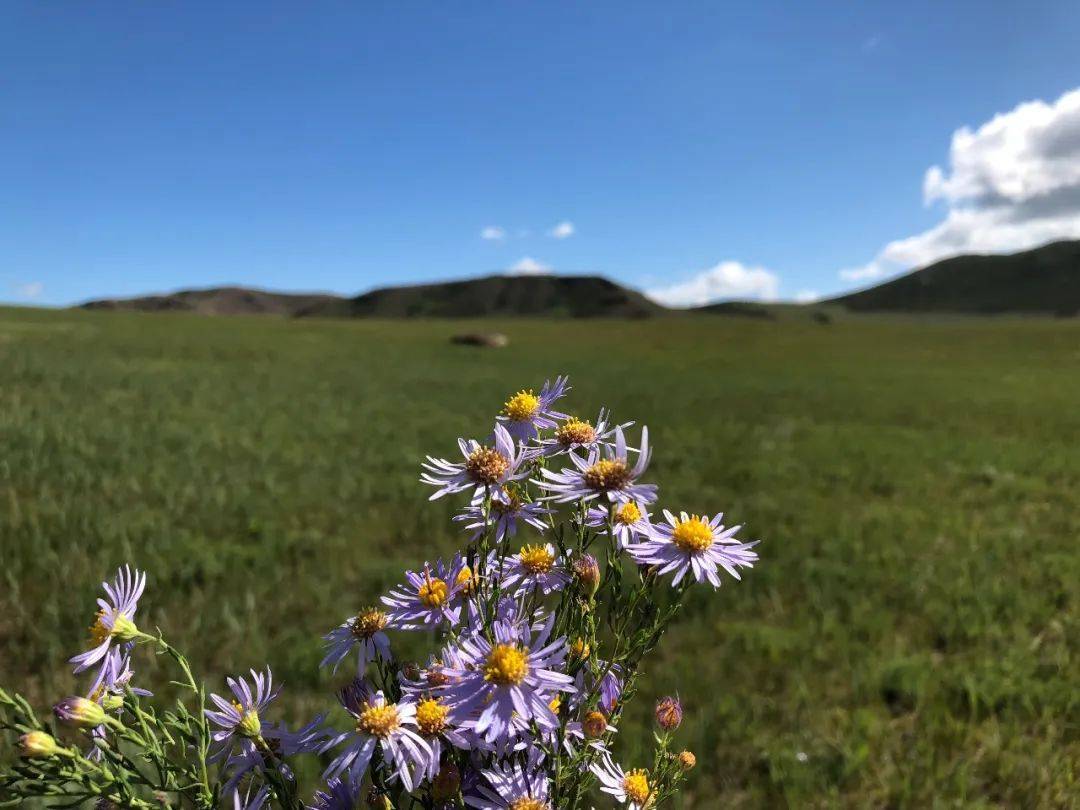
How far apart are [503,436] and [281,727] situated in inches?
23.6

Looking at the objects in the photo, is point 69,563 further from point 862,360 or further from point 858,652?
point 862,360

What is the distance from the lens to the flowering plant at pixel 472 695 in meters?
0.90

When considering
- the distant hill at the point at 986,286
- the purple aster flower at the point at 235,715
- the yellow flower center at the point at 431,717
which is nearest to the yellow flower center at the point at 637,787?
the yellow flower center at the point at 431,717

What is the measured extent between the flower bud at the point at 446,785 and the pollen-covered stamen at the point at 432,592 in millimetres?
278

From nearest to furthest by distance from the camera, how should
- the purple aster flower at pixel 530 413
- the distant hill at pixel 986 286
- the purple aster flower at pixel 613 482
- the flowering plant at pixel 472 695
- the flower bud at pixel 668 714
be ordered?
1. the flowering plant at pixel 472 695
2. the purple aster flower at pixel 613 482
3. the flower bud at pixel 668 714
4. the purple aster flower at pixel 530 413
5. the distant hill at pixel 986 286

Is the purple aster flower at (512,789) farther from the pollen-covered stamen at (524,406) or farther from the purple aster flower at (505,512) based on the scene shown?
the pollen-covered stamen at (524,406)

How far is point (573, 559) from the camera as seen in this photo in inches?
→ 43.9

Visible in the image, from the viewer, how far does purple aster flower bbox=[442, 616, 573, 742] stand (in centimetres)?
90

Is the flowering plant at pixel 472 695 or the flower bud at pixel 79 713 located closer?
the flower bud at pixel 79 713

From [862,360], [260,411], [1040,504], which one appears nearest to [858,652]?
[1040,504]

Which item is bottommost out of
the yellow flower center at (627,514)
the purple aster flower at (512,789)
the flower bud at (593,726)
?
the purple aster flower at (512,789)

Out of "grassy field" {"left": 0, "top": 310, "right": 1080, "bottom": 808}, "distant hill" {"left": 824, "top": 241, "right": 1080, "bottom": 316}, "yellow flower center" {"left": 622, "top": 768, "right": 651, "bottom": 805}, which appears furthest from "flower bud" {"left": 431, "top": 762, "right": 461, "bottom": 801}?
"distant hill" {"left": 824, "top": 241, "right": 1080, "bottom": 316}

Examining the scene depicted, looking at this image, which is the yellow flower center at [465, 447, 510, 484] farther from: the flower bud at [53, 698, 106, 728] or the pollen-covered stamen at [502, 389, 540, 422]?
the flower bud at [53, 698, 106, 728]

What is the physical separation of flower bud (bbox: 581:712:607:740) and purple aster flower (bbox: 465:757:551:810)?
0.37 ft
